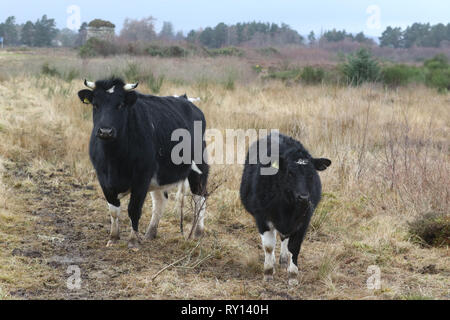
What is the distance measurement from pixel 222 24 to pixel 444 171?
7535 cm

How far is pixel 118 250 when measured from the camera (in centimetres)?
678

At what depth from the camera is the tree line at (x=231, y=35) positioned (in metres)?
52.1

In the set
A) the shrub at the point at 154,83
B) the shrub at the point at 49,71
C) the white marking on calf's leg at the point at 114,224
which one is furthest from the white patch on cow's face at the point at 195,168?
the shrub at the point at 49,71

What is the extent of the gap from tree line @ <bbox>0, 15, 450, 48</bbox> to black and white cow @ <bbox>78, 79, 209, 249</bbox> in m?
35.5

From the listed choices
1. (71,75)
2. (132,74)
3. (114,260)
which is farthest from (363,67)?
(114,260)

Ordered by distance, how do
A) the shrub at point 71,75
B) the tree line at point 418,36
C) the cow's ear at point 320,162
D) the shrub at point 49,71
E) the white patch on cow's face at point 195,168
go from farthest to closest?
the tree line at point 418,36
the shrub at point 49,71
the shrub at point 71,75
the white patch on cow's face at point 195,168
the cow's ear at point 320,162

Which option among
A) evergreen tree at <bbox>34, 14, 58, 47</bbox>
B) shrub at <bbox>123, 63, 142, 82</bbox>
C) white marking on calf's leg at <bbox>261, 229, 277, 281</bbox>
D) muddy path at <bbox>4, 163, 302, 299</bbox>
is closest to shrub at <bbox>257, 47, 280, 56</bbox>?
shrub at <bbox>123, 63, 142, 82</bbox>

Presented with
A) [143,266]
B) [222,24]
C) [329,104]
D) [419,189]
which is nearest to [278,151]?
[143,266]

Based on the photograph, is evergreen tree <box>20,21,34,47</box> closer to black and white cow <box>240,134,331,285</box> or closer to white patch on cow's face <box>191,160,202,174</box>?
white patch on cow's face <box>191,160,202,174</box>

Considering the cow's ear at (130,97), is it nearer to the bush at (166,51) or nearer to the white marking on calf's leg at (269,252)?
the white marking on calf's leg at (269,252)

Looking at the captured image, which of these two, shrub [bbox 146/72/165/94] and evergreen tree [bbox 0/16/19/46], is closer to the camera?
shrub [bbox 146/72/165/94]

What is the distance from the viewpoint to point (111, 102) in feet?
21.4

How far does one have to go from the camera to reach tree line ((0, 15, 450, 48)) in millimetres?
52050
